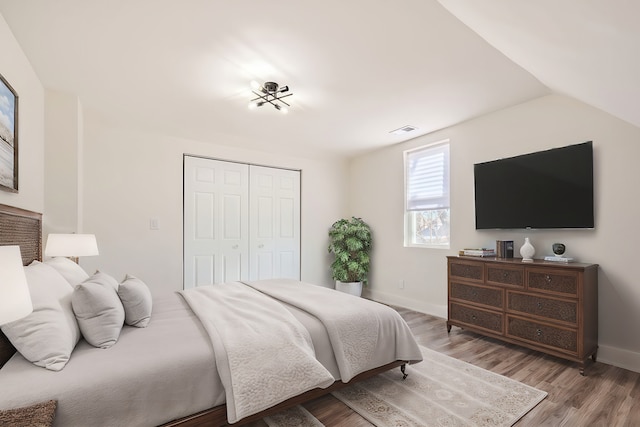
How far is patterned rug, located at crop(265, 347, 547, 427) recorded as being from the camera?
181cm

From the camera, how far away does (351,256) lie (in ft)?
16.4

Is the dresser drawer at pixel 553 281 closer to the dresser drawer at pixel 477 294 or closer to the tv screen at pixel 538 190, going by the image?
the dresser drawer at pixel 477 294

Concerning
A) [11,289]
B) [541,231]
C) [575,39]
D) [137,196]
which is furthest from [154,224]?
[541,231]

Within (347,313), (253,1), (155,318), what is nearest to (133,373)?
(155,318)

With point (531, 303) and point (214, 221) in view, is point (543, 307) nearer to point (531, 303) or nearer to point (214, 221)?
point (531, 303)

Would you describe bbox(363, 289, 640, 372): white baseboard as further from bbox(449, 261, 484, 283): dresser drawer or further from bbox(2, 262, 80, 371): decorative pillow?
bbox(2, 262, 80, 371): decorative pillow

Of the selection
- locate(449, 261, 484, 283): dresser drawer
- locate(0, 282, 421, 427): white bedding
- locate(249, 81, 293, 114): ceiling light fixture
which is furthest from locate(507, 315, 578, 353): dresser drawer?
locate(249, 81, 293, 114): ceiling light fixture

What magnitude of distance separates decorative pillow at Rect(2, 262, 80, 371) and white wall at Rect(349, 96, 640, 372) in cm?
380

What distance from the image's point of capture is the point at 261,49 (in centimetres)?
220

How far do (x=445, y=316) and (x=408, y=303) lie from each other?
0.61 m

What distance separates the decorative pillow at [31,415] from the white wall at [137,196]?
8.28ft

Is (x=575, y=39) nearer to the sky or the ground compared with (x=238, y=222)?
nearer to the sky

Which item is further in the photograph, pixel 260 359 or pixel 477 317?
pixel 477 317

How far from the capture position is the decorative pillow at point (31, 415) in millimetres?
999
